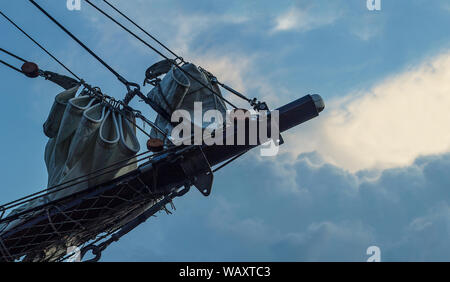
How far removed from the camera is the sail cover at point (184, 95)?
24.9 meters

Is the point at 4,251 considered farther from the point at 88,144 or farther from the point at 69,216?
the point at 88,144

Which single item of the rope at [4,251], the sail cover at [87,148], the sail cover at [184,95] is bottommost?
the rope at [4,251]

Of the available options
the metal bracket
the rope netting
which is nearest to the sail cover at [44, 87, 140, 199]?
the rope netting

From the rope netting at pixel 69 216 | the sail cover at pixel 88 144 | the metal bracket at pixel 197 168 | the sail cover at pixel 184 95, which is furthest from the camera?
the sail cover at pixel 184 95

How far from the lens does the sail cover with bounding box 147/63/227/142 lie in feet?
81.8

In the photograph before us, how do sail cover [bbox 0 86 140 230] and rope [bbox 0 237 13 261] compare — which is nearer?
rope [bbox 0 237 13 261]

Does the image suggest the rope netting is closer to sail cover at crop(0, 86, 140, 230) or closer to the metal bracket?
sail cover at crop(0, 86, 140, 230)

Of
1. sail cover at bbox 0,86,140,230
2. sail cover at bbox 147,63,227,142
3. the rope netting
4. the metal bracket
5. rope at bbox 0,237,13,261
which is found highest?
sail cover at bbox 147,63,227,142

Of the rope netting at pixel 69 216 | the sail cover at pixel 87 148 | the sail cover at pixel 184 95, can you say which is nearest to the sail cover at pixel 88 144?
the sail cover at pixel 87 148

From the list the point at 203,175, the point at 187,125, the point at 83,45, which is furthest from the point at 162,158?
the point at 187,125

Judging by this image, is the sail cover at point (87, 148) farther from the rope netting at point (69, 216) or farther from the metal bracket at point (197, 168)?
the metal bracket at point (197, 168)

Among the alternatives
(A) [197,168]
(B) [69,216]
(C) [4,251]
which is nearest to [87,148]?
(B) [69,216]
